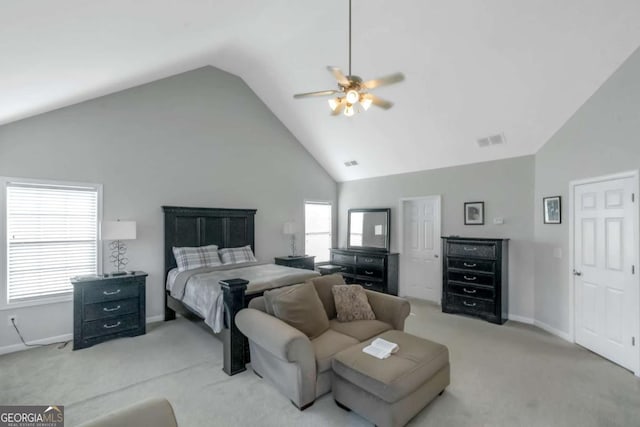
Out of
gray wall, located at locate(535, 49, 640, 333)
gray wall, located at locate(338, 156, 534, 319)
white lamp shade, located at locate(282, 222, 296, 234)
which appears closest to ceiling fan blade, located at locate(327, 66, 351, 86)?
gray wall, located at locate(535, 49, 640, 333)

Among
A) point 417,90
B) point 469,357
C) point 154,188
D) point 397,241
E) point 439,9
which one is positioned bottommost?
point 469,357

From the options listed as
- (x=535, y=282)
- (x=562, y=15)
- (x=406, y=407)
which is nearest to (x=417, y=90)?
(x=562, y=15)

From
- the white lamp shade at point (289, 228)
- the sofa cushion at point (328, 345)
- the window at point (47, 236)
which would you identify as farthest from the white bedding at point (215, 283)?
the white lamp shade at point (289, 228)

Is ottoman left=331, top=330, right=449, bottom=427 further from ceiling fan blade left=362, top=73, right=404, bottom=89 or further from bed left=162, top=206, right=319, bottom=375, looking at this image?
ceiling fan blade left=362, top=73, right=404, bottom=89

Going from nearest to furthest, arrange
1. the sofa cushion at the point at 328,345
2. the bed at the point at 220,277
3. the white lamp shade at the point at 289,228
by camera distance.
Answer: the sofa cushion at the point at 328,345, the bed at the point at 220,277, the white lamp shade at the point at 289,228

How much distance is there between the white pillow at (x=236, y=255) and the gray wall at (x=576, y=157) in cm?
472

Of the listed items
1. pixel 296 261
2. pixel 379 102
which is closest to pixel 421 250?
pixel 296 261

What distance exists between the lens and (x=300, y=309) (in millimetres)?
2902

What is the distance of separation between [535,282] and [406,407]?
3.60 m

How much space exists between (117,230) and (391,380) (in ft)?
12.4

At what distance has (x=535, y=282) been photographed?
15.0 ft

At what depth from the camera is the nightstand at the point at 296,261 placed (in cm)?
586

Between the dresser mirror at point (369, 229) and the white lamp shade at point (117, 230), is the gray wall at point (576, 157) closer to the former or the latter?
the dresser mirror at point (369, 229)

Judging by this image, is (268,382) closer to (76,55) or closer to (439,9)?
(76,55)
